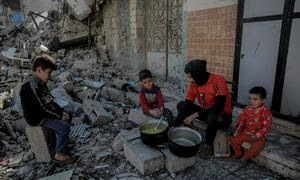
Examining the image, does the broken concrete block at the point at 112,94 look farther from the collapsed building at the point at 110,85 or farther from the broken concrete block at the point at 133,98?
the broken concrete block at the point at 133,98

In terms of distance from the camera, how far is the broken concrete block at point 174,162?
105 inches

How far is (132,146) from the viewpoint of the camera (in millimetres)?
2941

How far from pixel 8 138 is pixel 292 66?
4910mm

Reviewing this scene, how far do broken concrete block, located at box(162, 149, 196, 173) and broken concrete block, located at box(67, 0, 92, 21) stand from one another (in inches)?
355

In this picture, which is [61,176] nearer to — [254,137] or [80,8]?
[254,137]

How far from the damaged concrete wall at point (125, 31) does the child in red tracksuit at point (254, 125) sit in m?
5.44

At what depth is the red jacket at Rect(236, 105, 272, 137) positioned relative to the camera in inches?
104

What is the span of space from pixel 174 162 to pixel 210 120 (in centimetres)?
74

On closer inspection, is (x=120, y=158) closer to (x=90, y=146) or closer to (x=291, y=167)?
(x=90, y=146)

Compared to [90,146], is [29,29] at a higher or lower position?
higher

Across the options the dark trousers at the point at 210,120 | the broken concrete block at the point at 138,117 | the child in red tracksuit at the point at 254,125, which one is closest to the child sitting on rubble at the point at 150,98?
the broken concrete block at the point at 138,117

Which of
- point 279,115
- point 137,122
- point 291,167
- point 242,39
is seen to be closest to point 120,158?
point 137,122

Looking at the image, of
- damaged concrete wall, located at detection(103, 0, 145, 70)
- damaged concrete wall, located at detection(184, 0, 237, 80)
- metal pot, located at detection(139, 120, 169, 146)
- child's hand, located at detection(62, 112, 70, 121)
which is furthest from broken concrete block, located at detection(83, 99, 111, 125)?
damaged concrete wall, located at detection(103, 0, 145, 70)

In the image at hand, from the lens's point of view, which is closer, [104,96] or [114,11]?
[104,96]
